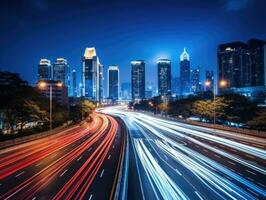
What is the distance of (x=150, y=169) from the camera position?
1257 inches

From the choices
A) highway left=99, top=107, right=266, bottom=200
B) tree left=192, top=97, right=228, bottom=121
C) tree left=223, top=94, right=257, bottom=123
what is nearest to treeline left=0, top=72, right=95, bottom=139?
highway left=99, top=107, right=266, bottom=200

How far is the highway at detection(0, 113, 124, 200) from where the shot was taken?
76.9 feet

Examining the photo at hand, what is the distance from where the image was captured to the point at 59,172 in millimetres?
30594

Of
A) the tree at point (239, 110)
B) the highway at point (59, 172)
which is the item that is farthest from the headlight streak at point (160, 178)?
the tree at point (239, 110)

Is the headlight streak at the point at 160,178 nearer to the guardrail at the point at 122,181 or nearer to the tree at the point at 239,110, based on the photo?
the guardrail at the point at 122,181

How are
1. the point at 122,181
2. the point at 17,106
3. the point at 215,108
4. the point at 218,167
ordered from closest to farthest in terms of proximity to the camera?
the point at 122,181 < the point at 218,167 < the point at 17,106 < the point at 215,108

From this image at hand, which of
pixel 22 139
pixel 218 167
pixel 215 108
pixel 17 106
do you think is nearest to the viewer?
pixel 218 167

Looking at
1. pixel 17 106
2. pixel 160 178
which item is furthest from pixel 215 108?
pixel 160 178

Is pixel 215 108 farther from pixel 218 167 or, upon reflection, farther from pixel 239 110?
pixel 218 167

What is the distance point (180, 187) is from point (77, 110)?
5117 inches

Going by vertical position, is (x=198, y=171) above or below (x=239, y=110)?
below

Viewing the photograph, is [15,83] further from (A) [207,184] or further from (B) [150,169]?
(A) [207,184]

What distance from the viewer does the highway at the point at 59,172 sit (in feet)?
76.9

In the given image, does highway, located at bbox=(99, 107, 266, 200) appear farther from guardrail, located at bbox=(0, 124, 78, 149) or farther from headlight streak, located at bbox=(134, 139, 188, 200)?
guardrail, located at bbox=(0, 124, 78, 149)
